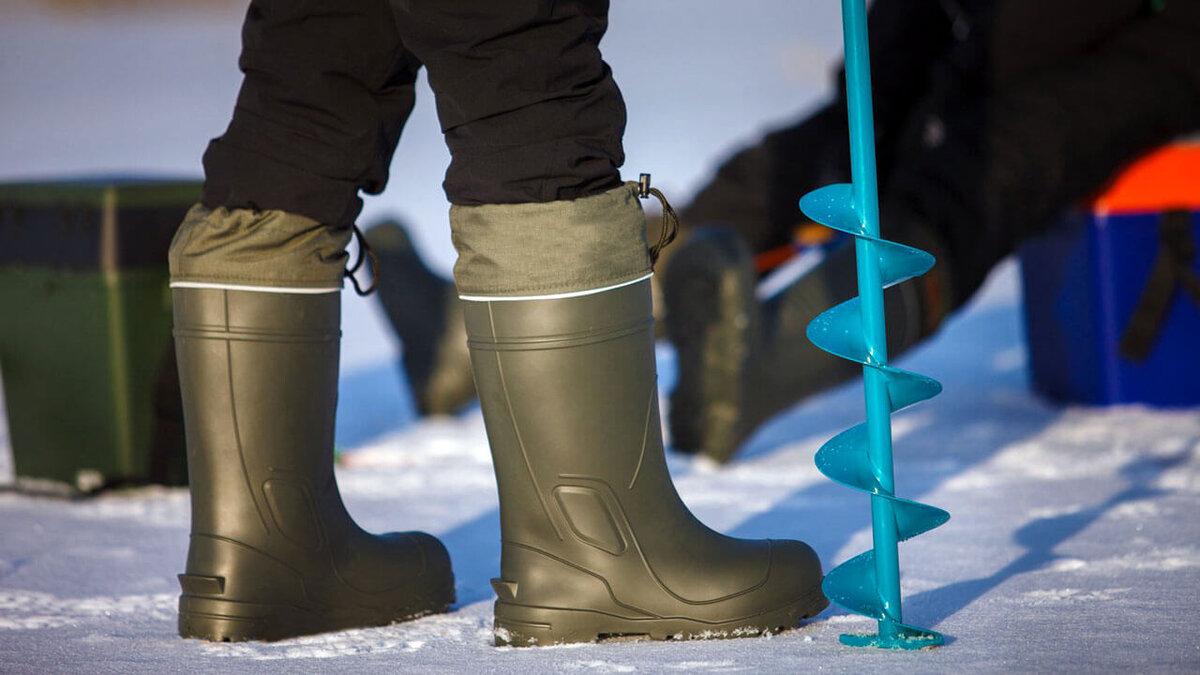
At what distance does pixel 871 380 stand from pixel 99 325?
1132 mm

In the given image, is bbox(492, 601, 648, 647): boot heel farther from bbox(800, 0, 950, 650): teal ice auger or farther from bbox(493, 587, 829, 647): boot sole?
bbox(800, 0, 950, 650): teal ice auger

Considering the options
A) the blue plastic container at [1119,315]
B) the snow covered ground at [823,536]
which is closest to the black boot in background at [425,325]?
the snow covered ground at [823,536]

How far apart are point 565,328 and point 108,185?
1.00 metres

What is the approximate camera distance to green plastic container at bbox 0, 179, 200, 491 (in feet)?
5.23

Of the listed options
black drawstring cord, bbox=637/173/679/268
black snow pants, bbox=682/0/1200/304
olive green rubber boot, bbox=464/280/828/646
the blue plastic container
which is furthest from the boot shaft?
the blue plastic container

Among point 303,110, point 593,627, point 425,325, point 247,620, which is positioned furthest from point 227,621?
point 425,325

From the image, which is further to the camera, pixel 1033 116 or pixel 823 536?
pixel 1033 116

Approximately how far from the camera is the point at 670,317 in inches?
65.0

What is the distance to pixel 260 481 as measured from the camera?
0.92 metres

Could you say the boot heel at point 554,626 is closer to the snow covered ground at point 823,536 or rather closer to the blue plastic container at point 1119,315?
the snow covered ground at point 823,536

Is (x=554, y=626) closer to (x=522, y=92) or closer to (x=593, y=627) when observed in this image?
(x=593, y=627)

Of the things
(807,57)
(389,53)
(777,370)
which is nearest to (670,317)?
(777,370)

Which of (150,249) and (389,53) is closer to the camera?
(389,53)

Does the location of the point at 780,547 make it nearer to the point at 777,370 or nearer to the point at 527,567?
the point at 527,567
